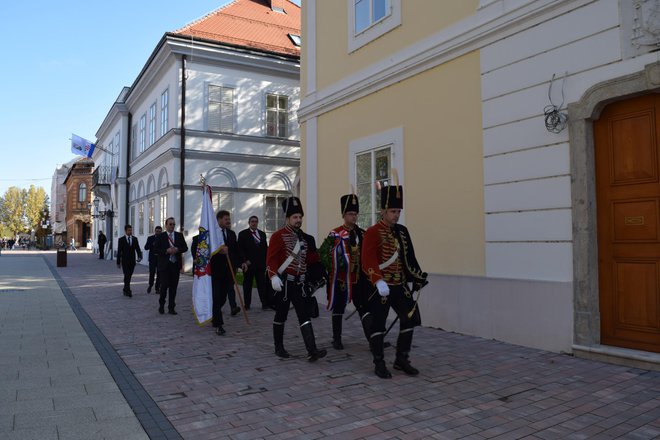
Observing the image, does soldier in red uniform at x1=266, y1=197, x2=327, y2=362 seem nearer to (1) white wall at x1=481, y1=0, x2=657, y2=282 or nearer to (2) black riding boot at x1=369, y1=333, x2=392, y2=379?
(2) black riding boot at x1=369, y1=333, x2=392, y2=379

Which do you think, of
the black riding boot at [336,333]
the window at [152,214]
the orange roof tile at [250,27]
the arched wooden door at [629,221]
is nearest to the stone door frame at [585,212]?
the arched wooden door at [629,221]

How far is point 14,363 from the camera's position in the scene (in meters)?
5.95

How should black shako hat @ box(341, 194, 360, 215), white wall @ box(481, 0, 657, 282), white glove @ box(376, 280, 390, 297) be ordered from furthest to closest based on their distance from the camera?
1. black shako hat @ box(341, 194, 360, 215)
2. white wall @ box(481, 0, 657, 282)
3. white glove @ box(376, 280, 390, 297)

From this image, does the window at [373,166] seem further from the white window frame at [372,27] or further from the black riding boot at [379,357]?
the black riding boot at [379,357]

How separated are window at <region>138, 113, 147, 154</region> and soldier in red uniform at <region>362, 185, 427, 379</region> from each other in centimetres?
2254

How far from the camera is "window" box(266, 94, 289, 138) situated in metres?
21.4

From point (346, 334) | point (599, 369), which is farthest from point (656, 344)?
point (346, 334)

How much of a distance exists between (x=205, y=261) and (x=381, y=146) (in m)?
3.80

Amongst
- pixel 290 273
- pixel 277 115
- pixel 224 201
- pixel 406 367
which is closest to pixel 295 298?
pixel 290 273

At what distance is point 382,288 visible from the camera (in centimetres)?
512

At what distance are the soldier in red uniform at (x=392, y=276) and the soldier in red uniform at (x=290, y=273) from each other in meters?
0.95

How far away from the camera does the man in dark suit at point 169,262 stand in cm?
997

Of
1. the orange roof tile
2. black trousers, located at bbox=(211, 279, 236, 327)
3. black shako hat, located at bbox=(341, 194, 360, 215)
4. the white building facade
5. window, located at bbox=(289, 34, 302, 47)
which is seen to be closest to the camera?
black shako hat, located at bbox=(341, 194, 360, 215)

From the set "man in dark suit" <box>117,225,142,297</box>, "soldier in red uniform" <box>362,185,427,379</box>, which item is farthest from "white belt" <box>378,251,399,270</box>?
"man in dark suit" <box>117,225,142,297</box>
